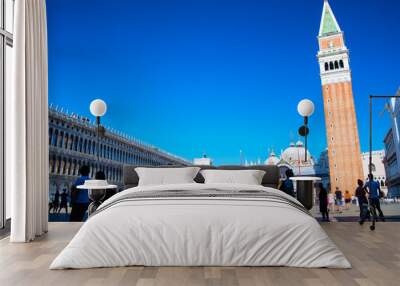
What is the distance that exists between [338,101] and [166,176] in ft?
21.6

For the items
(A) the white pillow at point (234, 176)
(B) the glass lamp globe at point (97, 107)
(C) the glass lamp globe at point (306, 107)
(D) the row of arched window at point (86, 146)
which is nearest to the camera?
(A) the white pillow at point (234, 176)

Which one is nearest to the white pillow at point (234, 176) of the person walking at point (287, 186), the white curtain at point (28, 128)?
the person walking at point (287, 186)

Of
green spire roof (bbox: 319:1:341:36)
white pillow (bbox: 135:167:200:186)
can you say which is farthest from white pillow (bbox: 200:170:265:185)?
green spire roof (bbox: 319:1:341:36)

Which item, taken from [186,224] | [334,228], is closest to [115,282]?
[186,224]

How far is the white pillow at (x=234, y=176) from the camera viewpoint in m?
4.50

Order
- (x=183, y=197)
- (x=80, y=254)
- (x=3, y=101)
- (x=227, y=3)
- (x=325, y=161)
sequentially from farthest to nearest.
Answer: (x=325, y=161) → (x=227, y=3) → (x=3, y=101) → (x=183, y=197) → (x=80, y=254)

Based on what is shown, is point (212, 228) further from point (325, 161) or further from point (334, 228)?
point (325, 161)

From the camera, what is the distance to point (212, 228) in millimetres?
2656

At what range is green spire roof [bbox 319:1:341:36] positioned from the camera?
20.6 ft

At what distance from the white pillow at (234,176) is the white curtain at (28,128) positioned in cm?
185

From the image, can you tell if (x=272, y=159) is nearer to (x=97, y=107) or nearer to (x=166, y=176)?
(x=166, y=176)

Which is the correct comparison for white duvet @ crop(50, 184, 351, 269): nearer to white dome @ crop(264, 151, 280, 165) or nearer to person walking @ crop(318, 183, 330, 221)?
person walking @ crop(318, 183, 330, 221)

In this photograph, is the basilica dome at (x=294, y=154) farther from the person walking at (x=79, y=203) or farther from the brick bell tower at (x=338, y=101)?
the person walking at (x=79, y=203)

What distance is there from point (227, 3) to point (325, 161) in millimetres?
3528
